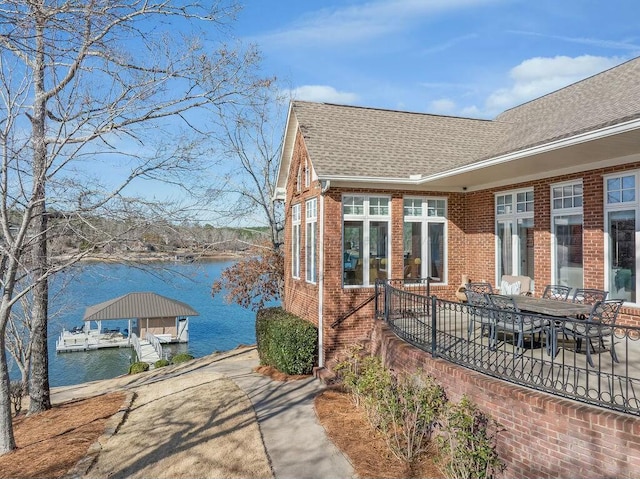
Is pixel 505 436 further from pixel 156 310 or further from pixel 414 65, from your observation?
pixel 156 310

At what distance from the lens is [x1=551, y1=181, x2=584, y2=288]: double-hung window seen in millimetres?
8664

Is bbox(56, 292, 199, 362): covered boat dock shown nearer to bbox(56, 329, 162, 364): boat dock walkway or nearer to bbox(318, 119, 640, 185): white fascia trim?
bbox(56, 329, 162, 364): boat dock walkway

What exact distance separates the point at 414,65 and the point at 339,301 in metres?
9.38

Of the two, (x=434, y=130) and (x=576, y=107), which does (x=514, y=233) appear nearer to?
(x=576, y=107)

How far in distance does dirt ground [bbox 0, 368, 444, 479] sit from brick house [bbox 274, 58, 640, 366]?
2698mm

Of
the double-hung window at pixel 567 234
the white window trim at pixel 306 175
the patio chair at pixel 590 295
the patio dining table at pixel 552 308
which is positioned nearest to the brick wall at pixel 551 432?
the patio dining table at pixel 552 308

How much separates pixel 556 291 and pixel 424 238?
326cm

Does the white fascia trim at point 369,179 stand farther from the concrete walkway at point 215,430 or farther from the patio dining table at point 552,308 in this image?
the concrete walkway at point 215,430

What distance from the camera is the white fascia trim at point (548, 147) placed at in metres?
5.81

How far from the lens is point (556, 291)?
8898 millimetres

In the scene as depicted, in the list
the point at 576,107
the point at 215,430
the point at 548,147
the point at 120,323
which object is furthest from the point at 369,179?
the point at 120,323

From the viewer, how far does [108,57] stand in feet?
24.2

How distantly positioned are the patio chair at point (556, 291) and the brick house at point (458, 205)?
0.95 feet

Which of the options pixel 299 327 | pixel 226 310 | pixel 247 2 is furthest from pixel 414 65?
pixel 226 310
